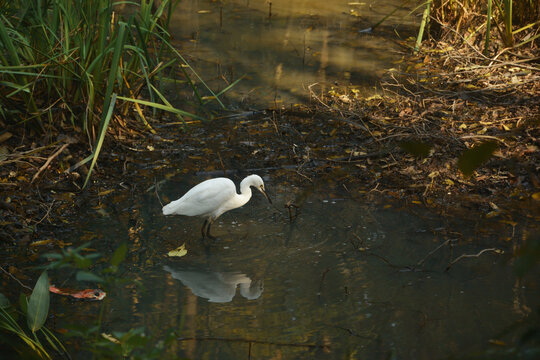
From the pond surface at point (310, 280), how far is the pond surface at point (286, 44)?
2.04 m

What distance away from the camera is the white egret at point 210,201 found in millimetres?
4332

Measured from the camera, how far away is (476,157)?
1133 millimetres

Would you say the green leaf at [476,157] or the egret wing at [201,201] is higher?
the green leaf at [476,157]

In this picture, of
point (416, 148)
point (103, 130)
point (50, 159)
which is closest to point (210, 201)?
point (103, 130)

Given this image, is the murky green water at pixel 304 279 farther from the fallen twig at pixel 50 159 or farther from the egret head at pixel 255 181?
the fallen twig at pixel 50 159

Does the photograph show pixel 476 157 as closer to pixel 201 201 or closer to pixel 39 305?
pixel 39 305

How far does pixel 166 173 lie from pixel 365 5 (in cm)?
561

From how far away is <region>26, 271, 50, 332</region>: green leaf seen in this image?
2.80 m

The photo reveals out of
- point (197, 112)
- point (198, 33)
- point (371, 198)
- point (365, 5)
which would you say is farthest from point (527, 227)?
point (365, 5)

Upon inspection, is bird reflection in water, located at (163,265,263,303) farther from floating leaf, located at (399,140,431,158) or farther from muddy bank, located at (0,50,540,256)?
floating leaf, located at (399,140,431,158)

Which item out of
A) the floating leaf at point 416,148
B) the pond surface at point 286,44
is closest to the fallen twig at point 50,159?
the pond surface at point 286,44

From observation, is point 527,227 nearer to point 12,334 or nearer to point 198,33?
point 12,334

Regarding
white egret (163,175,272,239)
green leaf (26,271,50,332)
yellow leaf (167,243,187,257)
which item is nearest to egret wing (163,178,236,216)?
white egret (163,175,272,239)

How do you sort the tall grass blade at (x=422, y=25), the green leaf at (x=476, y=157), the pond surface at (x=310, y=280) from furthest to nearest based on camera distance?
the tall grass blade at (x=422, y=25) → the pond surface at (x=310, y=280) → the green leaf at (x=476, y=157)
